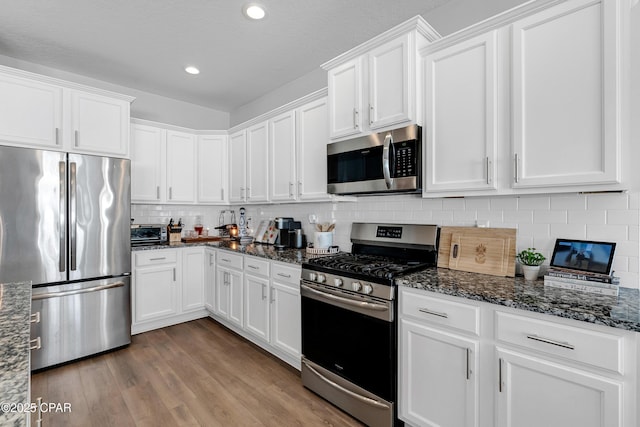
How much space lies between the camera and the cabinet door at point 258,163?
354cm

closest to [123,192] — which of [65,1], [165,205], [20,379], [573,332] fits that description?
[165,205]

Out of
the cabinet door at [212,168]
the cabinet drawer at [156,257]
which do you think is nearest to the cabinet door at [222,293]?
the cabinet drawer at [156,257]

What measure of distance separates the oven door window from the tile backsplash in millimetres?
897

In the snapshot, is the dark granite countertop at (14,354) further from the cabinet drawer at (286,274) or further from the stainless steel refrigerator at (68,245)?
the stainless steel refrigerator at (68,245)

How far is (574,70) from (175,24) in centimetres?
278

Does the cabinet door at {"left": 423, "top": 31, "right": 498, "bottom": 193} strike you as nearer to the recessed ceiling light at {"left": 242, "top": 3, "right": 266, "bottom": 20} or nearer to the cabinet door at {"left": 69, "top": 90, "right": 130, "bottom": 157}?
the recessed ceiling light at {"left": 242, "top": 3, "right": 266, "bottom": 20}

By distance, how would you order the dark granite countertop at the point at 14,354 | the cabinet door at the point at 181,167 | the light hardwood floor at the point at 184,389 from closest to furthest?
the dark granite countertop at the point at 14,354
the light hardwood floor at the point at 184,389
the cabinet door at the point at 181,167

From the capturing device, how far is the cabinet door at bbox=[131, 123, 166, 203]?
3643mm

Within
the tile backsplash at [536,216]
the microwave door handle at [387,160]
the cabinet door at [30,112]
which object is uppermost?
the cabinet door at [30,112]

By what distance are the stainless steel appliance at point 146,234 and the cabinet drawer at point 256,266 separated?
1.37m

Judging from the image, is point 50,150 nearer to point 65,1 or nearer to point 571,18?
point 65,1

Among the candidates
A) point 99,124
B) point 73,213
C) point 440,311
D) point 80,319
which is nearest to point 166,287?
point 80,319

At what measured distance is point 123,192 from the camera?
305 centimetres

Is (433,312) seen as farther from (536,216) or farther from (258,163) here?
(258,163)
